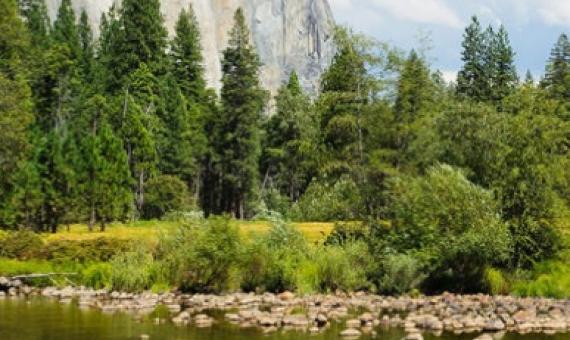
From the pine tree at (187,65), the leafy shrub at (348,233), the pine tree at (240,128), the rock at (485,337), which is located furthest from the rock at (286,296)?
the pine tree at (187,65)

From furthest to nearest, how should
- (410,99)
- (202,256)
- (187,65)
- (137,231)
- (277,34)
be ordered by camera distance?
(277,34), (187,65), (137,231), (410,99), (202,256)

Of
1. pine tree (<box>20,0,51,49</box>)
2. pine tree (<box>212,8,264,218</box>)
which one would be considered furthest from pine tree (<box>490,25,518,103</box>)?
pine tree (<box>20,0,51,49</box>)

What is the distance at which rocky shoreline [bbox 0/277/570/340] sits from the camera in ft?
78.9

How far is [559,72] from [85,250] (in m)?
57.9

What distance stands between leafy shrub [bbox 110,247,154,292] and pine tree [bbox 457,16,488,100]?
53638 mm

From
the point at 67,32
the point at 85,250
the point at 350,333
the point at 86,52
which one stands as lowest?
the point at 350,333

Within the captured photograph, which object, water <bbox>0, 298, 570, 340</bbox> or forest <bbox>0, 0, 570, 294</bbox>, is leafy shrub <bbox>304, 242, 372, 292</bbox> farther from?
water <bbox>0, 298, 570, 340</bbox>

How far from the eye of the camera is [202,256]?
3133 cm

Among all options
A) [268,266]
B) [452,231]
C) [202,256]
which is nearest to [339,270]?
[268,266]

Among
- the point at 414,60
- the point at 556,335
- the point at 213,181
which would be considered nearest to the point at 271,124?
the point at 213,181

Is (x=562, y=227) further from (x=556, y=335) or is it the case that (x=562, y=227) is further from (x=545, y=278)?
(x=556, y=335)

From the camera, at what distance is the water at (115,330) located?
21938mm

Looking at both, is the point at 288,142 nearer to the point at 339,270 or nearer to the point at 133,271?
the point at 339,270

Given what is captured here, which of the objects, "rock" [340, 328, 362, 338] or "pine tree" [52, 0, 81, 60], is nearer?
"rock" [340, 328, 362, 338]
